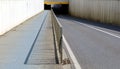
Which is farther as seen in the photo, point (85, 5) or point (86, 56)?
point (85, 5)

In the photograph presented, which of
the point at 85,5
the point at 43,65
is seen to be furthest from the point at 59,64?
the point at 85,5

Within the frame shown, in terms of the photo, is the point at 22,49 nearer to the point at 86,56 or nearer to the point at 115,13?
the point at 86,56

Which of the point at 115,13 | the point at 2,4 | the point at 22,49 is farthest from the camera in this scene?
the point at 115,13

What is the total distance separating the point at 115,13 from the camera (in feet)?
111

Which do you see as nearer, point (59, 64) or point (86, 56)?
point (59, 64)

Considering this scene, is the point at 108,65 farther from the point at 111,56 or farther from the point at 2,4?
the point at 2,4

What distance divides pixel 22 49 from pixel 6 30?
6.43 meters

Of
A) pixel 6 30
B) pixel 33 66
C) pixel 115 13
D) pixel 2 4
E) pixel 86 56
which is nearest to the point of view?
pixel 33 66

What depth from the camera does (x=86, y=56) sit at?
11898mm

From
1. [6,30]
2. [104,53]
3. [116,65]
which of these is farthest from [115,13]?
[116,65]

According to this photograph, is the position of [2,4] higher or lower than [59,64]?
higher

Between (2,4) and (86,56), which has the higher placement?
(2,4)

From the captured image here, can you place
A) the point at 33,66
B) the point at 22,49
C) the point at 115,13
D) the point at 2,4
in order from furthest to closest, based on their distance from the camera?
the point at 115,13
the point at 2,4
the point at 22,49
the point at 33,66

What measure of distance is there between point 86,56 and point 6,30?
8.41 meters
